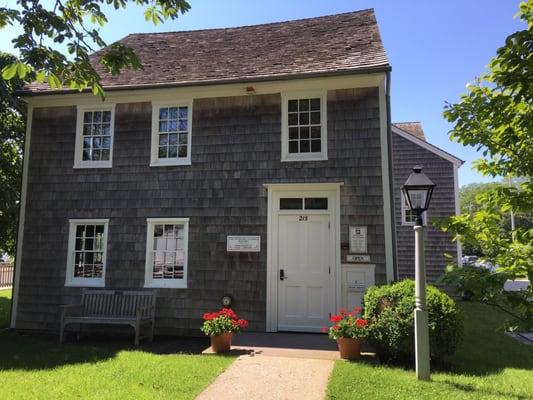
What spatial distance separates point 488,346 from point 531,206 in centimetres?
553

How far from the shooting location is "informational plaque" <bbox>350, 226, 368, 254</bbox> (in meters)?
8.77

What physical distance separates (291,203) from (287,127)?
161cm

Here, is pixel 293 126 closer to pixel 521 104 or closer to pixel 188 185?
pixel 188 185

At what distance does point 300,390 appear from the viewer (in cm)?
548

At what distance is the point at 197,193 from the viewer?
9.65 metres

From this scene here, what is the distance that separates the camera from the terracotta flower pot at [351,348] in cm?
686

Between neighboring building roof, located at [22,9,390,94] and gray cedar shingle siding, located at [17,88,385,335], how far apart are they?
1.89 ft

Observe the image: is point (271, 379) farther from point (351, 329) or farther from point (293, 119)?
point (293, 119)

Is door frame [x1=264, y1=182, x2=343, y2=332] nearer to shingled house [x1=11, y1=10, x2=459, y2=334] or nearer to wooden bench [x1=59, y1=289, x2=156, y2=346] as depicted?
shingled house [x1=11, y1=10, x2=459, y2=334]

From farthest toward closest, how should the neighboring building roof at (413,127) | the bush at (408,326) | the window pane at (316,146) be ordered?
the neighboring building roof at (413,127) < the window pane at (316,146) < the bush at (408,326)

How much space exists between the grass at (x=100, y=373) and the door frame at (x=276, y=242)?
2.15m

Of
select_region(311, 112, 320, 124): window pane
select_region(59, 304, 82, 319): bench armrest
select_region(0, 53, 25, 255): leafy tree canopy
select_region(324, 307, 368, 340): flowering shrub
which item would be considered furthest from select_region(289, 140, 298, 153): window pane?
select_region(0, 53, 25, 255): leafy tree canopy

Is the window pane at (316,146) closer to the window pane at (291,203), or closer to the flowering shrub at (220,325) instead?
the window pane at (291,203)

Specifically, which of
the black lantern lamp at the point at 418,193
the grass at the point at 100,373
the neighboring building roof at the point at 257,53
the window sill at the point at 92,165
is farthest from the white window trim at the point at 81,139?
the black lantern lamp at the point at 418,193
